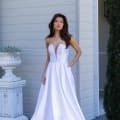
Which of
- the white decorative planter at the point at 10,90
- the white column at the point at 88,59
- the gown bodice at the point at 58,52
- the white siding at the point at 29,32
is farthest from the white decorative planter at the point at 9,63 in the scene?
the gown bodice at the point at 58,52

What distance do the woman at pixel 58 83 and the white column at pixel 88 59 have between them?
1.17 metres

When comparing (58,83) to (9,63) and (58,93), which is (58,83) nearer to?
(58,93)

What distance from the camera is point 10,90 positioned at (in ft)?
24.4

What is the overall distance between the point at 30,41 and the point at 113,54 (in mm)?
1896

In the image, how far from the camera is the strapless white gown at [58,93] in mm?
6379

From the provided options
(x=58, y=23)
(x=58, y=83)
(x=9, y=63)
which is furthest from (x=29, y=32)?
(x=58, y=83)

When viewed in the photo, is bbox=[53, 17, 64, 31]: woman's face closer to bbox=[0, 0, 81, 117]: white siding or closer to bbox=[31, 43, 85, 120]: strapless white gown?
bbox=[31, 43, 85, 120]: strapless white gown

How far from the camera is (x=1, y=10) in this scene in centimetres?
814

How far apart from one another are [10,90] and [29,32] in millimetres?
1109

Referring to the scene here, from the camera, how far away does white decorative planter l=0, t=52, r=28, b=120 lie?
7.41 meters

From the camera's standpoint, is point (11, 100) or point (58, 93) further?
point (11, 100)

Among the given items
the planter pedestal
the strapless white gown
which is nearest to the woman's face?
the strapless white gown

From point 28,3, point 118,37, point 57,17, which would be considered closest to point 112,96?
point 118,37

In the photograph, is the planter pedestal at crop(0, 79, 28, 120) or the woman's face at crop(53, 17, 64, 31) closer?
the woman's face at crop(53, 17, 64, 31)
